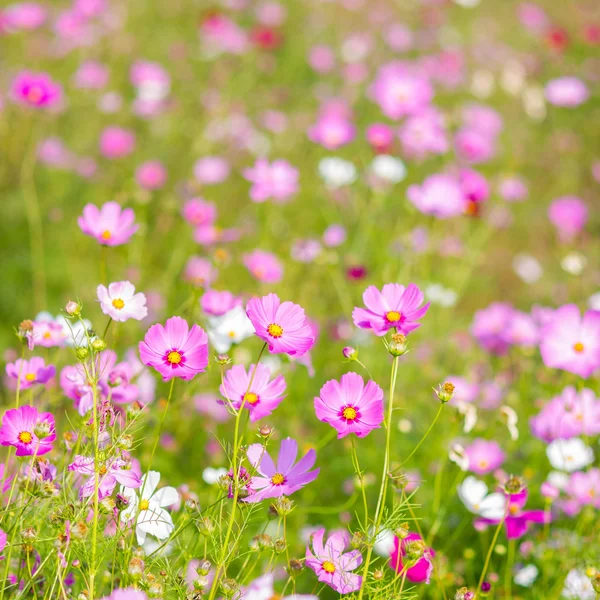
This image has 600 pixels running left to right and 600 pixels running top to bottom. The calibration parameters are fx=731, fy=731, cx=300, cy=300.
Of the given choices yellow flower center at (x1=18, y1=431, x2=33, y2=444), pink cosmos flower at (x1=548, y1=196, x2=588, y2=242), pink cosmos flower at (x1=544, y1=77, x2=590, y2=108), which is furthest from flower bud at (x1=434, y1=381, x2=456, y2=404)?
pink cosmos flower at (x1=544, y1=77, x2=590, y2=108)

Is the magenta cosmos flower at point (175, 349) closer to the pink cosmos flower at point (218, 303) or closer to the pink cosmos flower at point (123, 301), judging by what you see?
the pink cosmos flower at point (123, 301)

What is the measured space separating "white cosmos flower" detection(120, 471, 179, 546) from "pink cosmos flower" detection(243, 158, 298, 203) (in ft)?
3.92

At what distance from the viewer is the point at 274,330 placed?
1.12 metres

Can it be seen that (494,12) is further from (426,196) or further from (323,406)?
(323,406)

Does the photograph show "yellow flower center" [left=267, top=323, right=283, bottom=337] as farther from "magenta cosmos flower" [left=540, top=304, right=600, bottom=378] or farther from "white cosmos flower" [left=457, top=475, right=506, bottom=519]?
"magenta cosmos flower" [left=540, top=304, right=600, bottom=378]

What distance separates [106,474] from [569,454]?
1084 millimetres

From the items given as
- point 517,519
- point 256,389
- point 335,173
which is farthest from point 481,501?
point 335,173

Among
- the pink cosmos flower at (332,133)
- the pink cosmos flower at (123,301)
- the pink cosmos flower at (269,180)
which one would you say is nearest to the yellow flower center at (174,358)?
the pink cosmos flower at (123,301)

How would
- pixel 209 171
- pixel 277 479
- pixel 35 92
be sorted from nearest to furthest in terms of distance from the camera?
pixel 277 479 < pixel 35 92 < pixel 209 171

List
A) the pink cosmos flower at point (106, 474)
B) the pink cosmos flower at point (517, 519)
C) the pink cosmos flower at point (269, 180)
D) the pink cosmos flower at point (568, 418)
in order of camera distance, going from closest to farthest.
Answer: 1. the pink cosmos flower at point (106, 474)
2. the pink cosmos flower at point (517, 519)
3. the pink cosmos flower at point (568, 418)
4. the pink cosmos flower at point (269, 180)

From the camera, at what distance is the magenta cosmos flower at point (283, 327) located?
110cm

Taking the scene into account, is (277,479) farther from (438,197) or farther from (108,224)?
(438,197)

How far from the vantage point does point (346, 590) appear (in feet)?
3.53

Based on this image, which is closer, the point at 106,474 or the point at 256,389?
the point at 106,474
